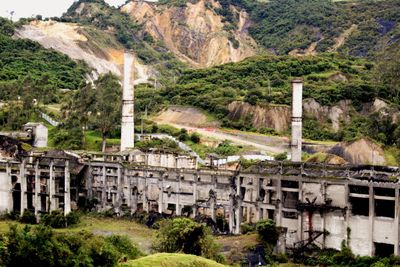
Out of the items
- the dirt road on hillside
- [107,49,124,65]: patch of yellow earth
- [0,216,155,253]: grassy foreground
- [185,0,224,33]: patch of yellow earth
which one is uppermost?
[185,0,224,33]: patch of yellow earth

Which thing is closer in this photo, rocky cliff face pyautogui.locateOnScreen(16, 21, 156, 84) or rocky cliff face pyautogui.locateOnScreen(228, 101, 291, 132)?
rocky cliff face pyautogui.locateOnScreen(228, 101, 291, 132)

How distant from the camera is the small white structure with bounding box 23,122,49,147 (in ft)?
205

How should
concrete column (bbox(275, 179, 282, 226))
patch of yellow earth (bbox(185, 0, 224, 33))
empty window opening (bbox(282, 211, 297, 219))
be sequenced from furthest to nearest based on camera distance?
patch of yellow earth (bbox(185, 0, 224, 33)) < concrete column (bbox(275, 179, 282, 226)) < empty window opening (bbox(282, 211, 297, 219))

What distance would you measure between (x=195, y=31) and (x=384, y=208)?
118604 millimetres

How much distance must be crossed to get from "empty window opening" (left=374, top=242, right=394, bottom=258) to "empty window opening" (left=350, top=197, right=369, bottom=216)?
1856 mm

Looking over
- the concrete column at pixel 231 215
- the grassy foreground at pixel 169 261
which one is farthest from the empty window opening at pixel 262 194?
the grassy foreground at pixel 169 261

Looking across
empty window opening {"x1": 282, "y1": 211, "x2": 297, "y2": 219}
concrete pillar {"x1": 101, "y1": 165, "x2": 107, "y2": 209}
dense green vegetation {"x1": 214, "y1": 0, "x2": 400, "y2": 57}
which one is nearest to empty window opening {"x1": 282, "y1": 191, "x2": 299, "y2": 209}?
empty window opening {"x1": 282, "y1": 211, "x2": 297, "y2": 219}

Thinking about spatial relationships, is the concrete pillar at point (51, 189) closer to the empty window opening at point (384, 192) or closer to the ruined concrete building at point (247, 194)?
the ruined concrete building at point (247, 194)

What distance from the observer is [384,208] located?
119ft

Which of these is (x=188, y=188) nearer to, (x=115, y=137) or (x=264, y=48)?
(x=115, y=137)

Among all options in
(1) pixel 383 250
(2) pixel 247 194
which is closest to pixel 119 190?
(2) pixel 247 194

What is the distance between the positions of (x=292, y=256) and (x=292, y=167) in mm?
5488

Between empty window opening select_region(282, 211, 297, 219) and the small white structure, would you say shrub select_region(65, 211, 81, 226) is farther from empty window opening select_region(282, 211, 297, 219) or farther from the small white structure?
the small white structure

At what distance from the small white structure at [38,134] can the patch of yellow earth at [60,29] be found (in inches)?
2558
